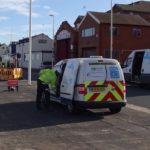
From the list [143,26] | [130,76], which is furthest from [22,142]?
[143,26]

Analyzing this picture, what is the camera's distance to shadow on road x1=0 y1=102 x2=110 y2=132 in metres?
13.1

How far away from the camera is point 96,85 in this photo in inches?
586

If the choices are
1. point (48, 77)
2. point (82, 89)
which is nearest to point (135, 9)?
point (48, 77)

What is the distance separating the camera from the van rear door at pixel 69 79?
595 inches

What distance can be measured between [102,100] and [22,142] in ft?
16.0

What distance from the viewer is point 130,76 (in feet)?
98.8

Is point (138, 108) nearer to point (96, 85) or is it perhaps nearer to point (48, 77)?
point (96, 85)

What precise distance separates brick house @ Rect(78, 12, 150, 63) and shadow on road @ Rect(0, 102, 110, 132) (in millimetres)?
45460

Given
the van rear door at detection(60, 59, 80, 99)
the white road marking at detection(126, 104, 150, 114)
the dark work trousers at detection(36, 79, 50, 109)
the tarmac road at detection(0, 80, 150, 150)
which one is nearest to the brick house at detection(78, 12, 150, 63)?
the white road marking at detection(126, 104, 150, 114)

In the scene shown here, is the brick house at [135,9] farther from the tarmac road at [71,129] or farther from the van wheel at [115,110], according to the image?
the van wheel at [115,110]

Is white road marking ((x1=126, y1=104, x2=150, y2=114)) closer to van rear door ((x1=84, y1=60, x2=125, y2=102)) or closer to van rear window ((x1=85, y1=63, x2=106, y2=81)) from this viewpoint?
van rear door ((x1=84, y1=60, x2=125, y2=102))

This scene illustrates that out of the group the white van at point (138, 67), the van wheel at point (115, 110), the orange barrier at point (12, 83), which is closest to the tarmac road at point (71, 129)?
the van wheel at point (115, 110)

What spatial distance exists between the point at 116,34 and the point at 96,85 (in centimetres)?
4961

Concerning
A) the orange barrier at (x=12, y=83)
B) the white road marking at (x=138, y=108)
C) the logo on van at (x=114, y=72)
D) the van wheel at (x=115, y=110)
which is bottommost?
the white road marking at (x=138, y=108)
